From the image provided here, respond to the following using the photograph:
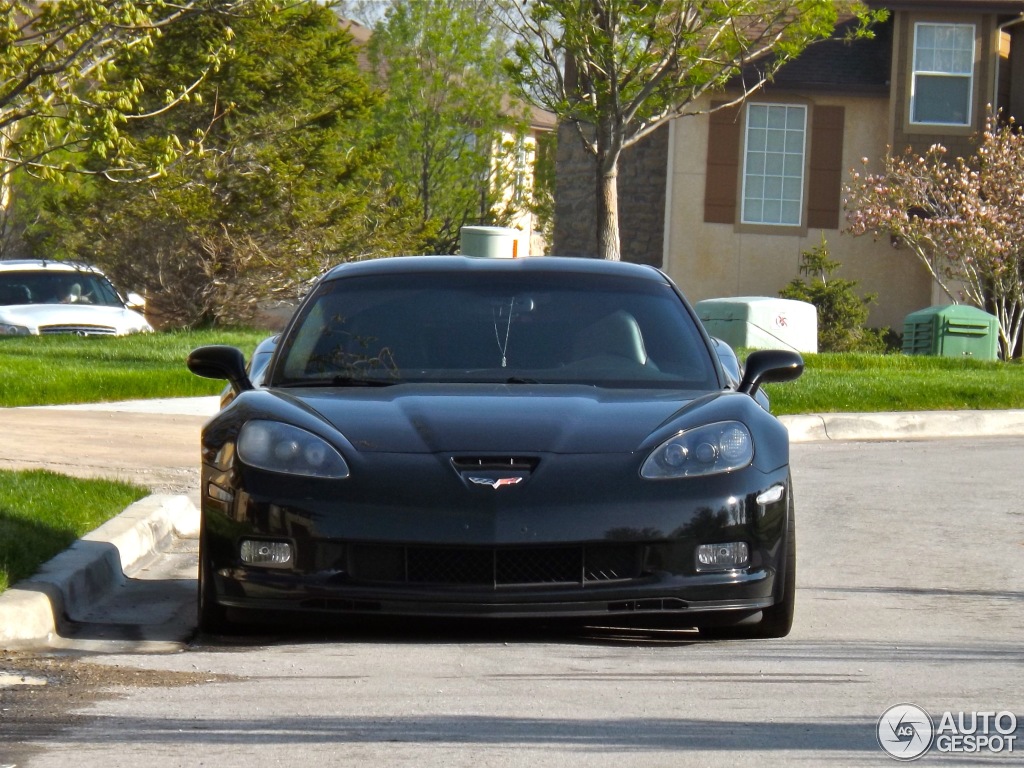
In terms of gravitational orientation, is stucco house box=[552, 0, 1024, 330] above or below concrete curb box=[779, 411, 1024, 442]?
above

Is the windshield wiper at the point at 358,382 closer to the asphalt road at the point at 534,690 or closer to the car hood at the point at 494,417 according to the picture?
the car hood at the point at 494,417

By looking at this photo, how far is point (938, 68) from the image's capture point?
1022 inches

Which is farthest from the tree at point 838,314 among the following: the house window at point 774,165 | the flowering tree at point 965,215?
the house window at point 774,165

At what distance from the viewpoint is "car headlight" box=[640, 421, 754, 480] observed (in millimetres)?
5293

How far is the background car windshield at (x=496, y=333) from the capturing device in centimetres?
621

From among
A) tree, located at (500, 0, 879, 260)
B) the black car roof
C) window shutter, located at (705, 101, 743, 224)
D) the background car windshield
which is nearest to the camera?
the background car windshield

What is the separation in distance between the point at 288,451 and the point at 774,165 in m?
22.3

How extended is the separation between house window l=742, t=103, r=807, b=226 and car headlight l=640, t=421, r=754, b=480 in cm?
2165

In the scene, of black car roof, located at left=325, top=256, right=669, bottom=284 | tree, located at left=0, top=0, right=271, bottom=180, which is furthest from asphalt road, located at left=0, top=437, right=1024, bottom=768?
tree, located at left=0, top=0, right=271, bottom=180

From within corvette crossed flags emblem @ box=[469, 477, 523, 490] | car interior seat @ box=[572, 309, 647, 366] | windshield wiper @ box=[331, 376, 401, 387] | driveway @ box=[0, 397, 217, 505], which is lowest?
driveway @ box=[0, 397, 217, 505]

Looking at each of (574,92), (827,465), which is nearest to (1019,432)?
(827,465)

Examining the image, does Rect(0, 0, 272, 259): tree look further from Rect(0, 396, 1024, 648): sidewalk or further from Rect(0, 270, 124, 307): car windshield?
Rect(0, 270, 124, 307): car windshield

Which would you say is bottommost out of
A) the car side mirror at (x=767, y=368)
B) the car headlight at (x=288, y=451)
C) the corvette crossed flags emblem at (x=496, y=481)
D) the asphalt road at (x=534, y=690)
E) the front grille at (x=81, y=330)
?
the front grille at (x=81, y=330)

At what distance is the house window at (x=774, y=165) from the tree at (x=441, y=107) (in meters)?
9.38
